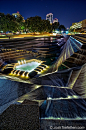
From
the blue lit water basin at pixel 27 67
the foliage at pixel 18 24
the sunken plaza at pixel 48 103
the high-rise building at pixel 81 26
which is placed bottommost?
the blue lit water basin at pixel 27 67

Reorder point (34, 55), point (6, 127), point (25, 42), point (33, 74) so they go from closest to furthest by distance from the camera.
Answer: point (6, 127) < point (33, 74) < point (34, 55) < point (25, 42)

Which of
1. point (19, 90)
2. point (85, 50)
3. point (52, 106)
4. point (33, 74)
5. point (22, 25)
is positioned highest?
point (22, 25)

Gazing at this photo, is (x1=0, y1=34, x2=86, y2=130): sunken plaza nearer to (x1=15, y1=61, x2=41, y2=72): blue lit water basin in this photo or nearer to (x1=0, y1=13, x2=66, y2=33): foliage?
(x1=15, y1=61, x2=41, y2=72): blue lit water basin

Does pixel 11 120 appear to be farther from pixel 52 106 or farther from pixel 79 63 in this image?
pixel 79 63

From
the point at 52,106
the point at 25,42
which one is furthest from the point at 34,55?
the point at 52,106

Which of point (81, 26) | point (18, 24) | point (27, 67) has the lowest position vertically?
point (27, 67)

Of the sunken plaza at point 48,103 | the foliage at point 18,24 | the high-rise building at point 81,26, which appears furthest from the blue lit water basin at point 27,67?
the high-rise building at point 81,26

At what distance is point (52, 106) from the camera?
8.43ft

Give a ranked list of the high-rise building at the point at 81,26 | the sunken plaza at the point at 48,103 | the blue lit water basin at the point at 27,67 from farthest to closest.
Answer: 1. the high-rise building at the point at 81,26
2. the blue lit water basin at the point at 27,67
3. the sunken plaza at the point at 48,103

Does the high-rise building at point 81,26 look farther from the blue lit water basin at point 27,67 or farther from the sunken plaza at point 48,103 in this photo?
the sunken plaza at point 48,103

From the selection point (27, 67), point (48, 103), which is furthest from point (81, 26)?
point (48, 103)

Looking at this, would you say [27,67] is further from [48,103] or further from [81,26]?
[81,26]

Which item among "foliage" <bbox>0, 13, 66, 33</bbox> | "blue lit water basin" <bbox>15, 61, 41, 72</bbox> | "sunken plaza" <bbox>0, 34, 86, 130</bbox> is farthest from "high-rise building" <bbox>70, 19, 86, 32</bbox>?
"sunken plaza" <bbox>0, 34, 86, 130</bbox>

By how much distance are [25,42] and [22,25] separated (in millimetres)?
19814
